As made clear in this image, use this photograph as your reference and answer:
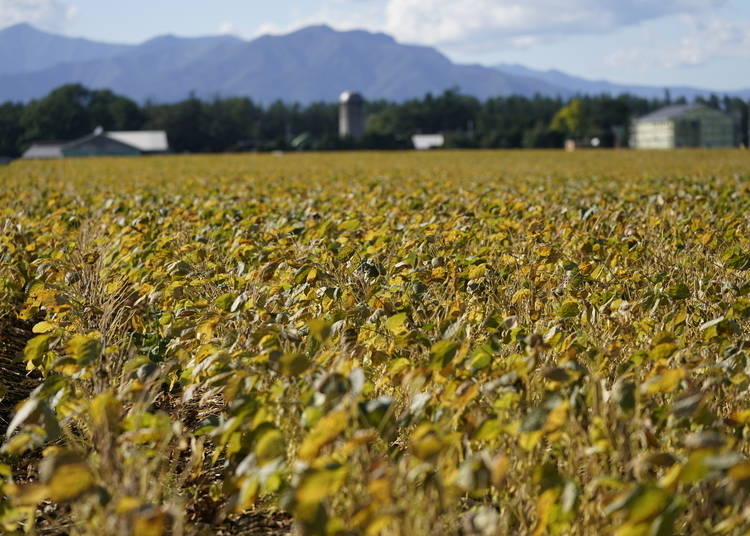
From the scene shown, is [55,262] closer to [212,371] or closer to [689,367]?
[212,371]

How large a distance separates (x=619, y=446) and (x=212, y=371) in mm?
1609

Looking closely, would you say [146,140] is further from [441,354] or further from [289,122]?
[441,354]

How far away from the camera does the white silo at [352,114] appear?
5044 inches

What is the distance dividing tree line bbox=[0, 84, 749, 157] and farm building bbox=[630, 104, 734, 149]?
3157mm

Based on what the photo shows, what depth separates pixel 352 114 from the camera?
422 feet

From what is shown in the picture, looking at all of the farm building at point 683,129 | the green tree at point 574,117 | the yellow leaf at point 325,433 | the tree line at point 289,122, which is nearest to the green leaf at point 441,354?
the yellow leaf at point 325,433

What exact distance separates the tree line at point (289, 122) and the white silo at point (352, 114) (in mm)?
6986

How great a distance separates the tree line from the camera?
4087 inches

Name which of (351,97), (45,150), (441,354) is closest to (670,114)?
(351,97)

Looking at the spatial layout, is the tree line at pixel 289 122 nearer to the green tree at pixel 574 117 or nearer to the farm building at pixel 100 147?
the green tree at pixel 574 117

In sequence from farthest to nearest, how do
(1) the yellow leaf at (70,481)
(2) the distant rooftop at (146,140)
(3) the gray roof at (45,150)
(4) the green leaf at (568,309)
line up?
1. (2) the distant rooftop at (146,140)
2. (3) the gray roof at (45,150)
3. (4) the green leaf at (568,309)
4. (1) the yellow leaf at (70,481)

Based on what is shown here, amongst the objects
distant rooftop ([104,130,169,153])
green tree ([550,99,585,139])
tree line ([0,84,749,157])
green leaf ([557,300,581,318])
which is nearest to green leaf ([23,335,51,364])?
green leaf ([557,300,581,318])

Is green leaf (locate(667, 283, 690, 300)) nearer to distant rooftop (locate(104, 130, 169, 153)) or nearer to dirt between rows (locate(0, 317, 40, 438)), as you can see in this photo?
dirt between rows (locate(0, 317, 40, 438))

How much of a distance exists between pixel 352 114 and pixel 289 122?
14849 millimetres
